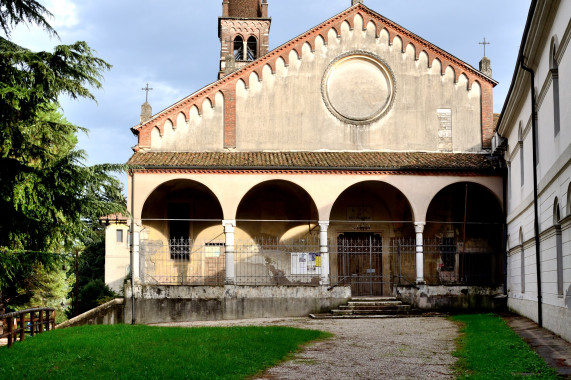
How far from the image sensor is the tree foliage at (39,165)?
12844mm

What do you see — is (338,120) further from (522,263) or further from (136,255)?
(136,255)

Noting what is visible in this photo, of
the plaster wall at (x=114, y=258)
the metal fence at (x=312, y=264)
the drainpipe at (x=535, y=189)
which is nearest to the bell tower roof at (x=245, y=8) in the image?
the plaster wall at (x=114, y=258)

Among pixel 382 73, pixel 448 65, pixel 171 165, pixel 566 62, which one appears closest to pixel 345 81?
pixel 382 73

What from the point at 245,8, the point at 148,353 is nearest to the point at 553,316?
the point at 148,353

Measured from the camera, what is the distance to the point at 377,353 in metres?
12.6

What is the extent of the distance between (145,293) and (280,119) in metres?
7.95

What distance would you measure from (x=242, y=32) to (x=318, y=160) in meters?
22.6

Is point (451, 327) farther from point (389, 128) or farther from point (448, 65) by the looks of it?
point (448, 65)

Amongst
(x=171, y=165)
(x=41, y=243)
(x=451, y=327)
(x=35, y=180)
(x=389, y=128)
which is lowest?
(x=451, y=327)

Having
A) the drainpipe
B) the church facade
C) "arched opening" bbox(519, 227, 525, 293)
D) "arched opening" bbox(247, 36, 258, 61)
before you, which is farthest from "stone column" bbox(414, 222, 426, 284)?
"arched opening" bbox(247, 36, 258, 61)

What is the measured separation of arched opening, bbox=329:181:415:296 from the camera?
25859mm

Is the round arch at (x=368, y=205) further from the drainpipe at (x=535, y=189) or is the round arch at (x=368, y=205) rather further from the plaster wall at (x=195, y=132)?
the drainpipe at (x=535, y=189)

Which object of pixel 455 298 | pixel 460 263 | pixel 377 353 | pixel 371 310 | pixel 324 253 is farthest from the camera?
pixel 460 263

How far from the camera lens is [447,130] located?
2512cm
